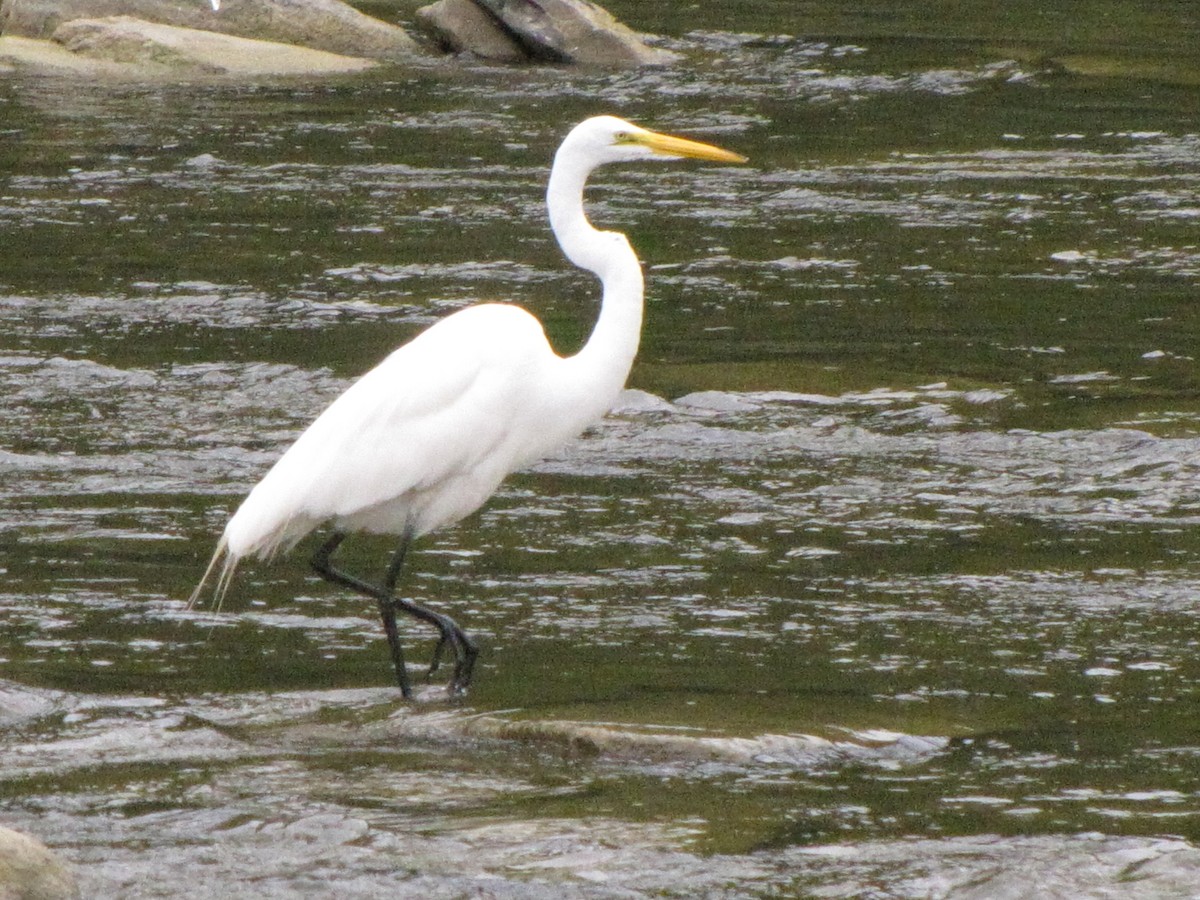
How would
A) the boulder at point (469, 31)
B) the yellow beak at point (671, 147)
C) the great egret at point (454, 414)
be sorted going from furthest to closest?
the boulder at point (469, 31) < the yellow beak at point (671, 147) < the great egret at point (454, 414)

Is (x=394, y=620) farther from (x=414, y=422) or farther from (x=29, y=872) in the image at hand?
(x=29, y=872)

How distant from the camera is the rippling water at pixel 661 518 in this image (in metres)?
4.65

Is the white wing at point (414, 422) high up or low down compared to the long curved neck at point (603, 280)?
down

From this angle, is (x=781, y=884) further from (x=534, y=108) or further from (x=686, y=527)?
(x=534, y=108)

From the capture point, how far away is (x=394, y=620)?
5.96 m

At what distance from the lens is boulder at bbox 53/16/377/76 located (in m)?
17.8

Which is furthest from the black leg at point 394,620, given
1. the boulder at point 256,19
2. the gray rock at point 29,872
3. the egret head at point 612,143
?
the boulder at point 256,19

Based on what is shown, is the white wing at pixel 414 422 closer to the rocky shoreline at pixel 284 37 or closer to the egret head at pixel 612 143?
the egret head at pixel 612 143

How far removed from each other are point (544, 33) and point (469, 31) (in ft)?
3.02

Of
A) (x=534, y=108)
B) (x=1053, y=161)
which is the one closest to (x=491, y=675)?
(x=1053, y=161)

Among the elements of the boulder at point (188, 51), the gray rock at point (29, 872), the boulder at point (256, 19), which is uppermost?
the boulder at point (256, 19)

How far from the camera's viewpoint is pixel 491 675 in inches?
236

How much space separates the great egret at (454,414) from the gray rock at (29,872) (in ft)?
5.61

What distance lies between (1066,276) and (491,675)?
6.00 m
